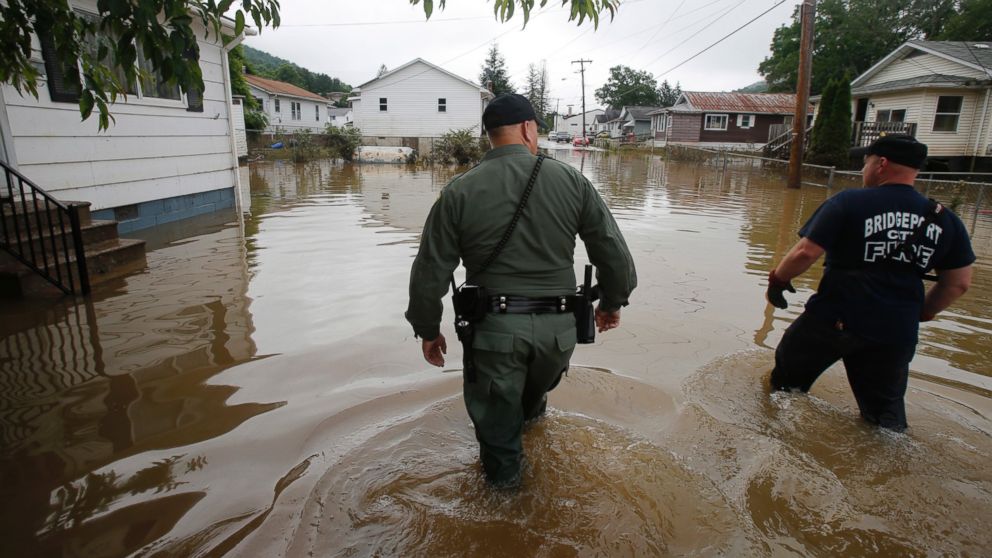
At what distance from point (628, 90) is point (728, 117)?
52514mm

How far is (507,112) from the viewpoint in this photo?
2.61 metres

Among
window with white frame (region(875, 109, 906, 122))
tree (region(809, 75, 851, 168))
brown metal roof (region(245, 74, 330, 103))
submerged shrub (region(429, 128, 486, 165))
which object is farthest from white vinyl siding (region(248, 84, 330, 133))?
window with white frame (region(875, 109, 906, 122))

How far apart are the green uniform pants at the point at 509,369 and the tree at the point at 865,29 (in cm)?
5119

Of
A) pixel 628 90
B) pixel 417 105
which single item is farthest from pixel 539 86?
pixel 417 105

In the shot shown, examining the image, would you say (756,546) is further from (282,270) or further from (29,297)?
(29,297)

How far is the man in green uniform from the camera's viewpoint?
2.52 metres

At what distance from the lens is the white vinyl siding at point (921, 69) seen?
73.9ft

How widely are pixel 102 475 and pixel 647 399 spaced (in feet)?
10.7

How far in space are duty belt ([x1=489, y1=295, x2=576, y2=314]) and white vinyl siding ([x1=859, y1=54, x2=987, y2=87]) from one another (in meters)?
Result: 27.3

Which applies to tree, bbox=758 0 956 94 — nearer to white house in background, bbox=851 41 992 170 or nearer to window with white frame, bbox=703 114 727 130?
window with white frame, bbox=703 114 727 130

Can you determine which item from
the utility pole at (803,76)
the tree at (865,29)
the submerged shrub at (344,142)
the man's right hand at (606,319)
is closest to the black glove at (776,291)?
the man's right hand at (606,319)

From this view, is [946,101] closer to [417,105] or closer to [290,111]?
[417,105]

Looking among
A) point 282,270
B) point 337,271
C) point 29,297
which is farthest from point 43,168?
point 337,271

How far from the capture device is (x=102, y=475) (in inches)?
117
